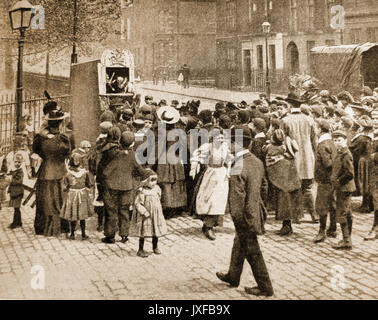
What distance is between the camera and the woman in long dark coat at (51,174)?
6441 millimetres

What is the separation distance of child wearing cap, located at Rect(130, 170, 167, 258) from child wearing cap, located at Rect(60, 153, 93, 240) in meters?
0.88

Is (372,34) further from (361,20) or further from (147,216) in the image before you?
(147,216)

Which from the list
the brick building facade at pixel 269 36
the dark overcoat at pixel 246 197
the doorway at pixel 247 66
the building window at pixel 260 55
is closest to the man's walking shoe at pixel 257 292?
the dark overcoat at pixel 246 197

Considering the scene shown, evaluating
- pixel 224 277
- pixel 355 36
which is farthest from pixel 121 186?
pixel 355 36

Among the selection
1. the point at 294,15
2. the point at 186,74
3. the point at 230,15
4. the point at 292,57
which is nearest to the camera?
the point at 186,74

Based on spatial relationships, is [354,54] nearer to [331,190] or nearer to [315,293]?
[331,190]

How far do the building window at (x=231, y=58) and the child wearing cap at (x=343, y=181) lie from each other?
573 inches

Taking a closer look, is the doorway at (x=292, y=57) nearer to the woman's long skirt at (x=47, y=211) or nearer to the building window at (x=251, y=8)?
the building window at (x=251, y=8)

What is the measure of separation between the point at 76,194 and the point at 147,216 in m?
1.17

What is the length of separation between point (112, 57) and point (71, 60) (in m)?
1.37

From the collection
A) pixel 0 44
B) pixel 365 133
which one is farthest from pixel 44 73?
pixel 365 133

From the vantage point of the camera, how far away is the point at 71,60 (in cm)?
1034

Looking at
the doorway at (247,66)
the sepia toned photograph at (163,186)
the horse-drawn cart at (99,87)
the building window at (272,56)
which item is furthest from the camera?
the building window at (272,56)

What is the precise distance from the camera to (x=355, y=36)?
50.5 feet
